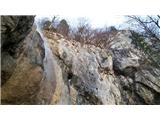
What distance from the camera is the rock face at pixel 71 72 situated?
3.72 meters

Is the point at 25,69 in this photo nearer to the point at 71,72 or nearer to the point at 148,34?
the point at 71,72

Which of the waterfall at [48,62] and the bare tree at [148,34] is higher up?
the bare tree at [148,34]

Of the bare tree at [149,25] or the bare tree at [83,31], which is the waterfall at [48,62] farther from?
the bare tree at [149,25]

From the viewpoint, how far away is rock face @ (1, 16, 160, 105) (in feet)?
12.2

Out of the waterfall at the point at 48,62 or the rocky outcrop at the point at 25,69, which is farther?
the waterfall at the point at 48,62

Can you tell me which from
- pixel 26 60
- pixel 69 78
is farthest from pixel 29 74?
pixel 69 78

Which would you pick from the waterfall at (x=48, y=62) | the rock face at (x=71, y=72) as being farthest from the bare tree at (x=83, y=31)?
the waterfall at (x=48, y=62)

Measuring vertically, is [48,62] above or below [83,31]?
below

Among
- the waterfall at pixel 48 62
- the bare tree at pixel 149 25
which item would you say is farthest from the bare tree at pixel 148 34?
the waterfall at pixel 48 62

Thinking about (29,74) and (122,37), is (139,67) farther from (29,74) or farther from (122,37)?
(29,74)

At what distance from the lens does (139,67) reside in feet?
12.3

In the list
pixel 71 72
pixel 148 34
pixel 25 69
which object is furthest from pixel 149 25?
pixel 25 69

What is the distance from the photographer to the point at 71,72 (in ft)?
12.5

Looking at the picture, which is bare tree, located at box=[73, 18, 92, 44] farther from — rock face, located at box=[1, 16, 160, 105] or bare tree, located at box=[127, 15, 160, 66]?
bare tree, located at box=[127, 15, 160, 66]
